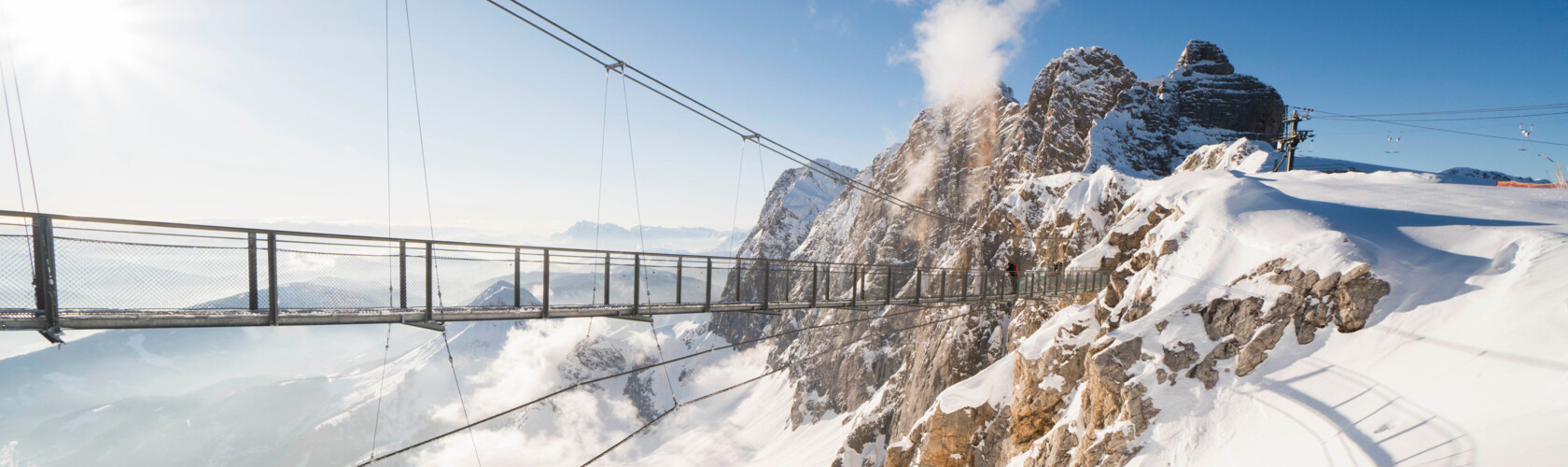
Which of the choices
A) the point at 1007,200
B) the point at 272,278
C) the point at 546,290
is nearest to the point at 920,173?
the point at 1007,200

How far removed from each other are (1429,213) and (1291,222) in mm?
3613

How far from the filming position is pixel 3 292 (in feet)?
20.2

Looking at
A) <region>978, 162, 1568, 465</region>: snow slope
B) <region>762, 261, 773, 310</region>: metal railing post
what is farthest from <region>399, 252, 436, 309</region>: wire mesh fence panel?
<region>978, 162, 1568, 465</region>: snow slope

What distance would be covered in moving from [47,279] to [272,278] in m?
1.82

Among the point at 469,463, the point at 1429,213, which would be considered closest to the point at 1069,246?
the point at 1429,213

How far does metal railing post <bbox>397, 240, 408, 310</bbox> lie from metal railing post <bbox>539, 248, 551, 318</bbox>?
80.0 inches

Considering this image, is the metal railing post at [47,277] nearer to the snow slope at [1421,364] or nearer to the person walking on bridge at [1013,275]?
the snow slope at [1421,364]

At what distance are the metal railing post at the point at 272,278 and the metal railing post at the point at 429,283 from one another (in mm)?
1805

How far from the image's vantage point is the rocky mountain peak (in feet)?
198

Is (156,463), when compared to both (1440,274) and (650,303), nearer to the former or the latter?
(650,303)

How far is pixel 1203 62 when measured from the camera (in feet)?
201

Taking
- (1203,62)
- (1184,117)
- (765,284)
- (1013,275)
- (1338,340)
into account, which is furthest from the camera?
(1203,62)

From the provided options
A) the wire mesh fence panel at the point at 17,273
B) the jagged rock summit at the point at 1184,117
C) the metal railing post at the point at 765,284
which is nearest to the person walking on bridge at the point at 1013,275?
the metal railing post at the point at 765,284

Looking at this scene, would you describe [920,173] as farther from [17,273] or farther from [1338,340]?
[17,273]
